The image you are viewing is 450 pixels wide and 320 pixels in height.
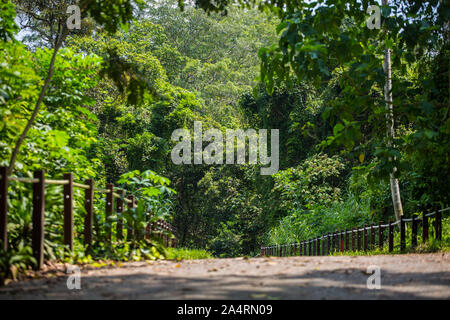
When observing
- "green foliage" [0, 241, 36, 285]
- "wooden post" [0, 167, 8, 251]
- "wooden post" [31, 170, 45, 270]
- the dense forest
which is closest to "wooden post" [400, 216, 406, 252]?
the dense forest

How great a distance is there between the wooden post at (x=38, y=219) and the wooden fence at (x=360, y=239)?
8.08m

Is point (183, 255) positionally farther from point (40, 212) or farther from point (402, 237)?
point (40, 212)

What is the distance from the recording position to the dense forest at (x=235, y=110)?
925cm

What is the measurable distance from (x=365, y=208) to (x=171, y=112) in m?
14.9

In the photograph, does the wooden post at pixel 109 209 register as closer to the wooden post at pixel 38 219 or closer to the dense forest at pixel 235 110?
the dense forest at pixel 235 110

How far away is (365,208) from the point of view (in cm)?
2133

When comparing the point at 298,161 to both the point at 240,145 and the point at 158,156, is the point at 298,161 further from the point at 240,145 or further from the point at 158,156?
the point at 158,156

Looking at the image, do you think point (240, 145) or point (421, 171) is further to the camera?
point (240, 145)

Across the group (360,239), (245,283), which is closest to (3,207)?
(245,283)

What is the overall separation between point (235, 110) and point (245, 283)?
3951 cm

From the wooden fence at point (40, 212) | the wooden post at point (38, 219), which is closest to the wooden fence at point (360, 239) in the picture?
the wooden fence at point (40, 212)

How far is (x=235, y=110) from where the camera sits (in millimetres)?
45031

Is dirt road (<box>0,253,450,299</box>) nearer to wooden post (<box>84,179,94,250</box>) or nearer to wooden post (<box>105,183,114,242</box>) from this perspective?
wooden post (<box>84,179,94,250</box>)

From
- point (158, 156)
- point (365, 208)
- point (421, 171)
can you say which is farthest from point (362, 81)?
point (158, 156)
